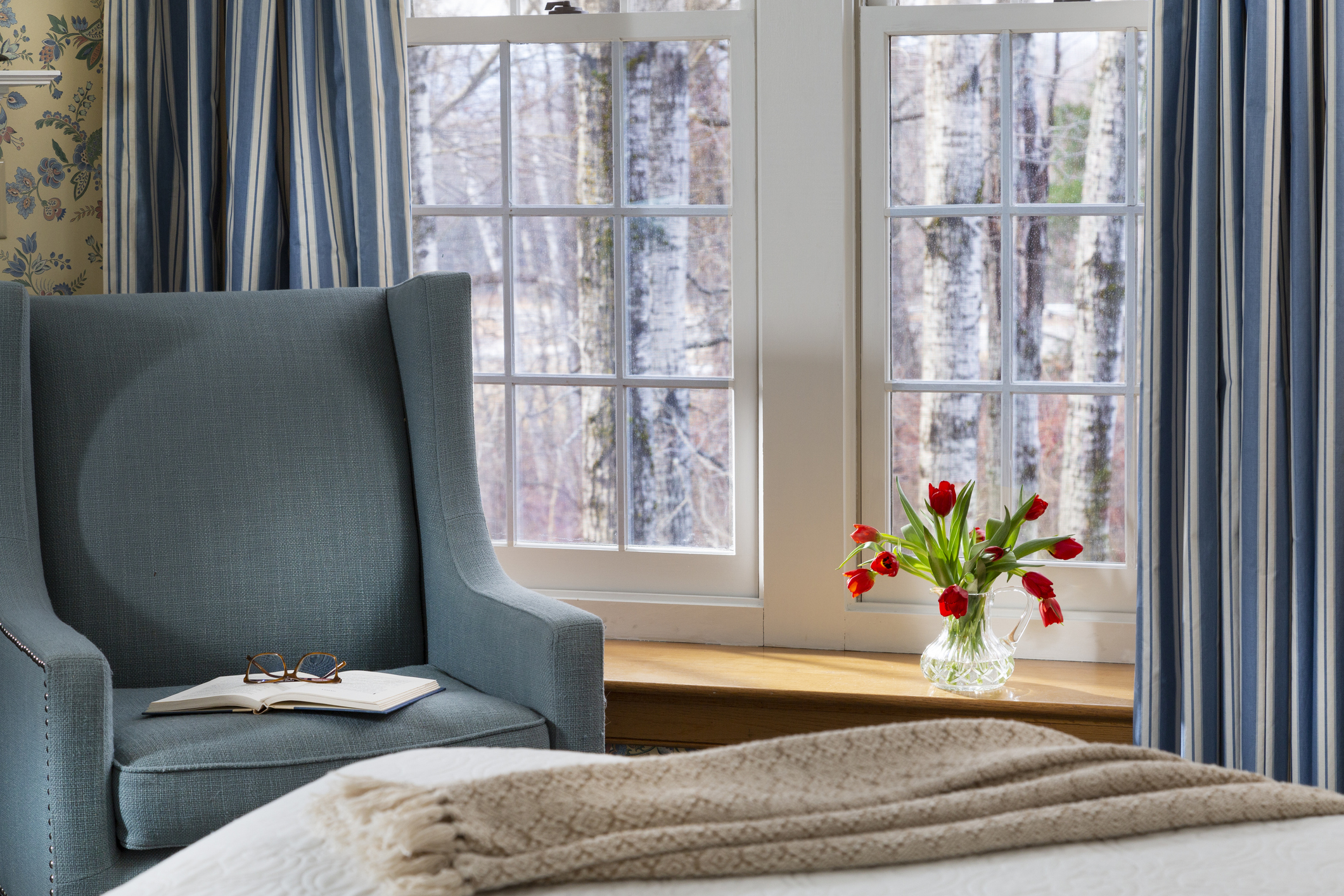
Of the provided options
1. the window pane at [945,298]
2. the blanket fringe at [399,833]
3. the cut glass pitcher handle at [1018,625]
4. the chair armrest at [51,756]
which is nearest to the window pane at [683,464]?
the window pane at [945,298]

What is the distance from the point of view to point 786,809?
70 centimetres

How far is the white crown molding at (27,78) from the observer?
1.88 metres

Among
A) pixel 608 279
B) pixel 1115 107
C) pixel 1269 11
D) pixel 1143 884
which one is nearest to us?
pixel 1143 884

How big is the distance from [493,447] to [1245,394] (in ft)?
4.73

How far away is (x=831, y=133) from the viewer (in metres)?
2.10

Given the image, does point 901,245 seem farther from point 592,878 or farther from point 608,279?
point 592,878

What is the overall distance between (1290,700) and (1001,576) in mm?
558

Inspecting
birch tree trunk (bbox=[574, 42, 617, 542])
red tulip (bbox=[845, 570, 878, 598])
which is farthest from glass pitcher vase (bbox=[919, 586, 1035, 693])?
birch tree trunk (bbox=[574, 42, 617, 542])

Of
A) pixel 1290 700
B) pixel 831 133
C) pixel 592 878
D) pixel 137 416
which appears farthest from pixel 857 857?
pixel 831 133

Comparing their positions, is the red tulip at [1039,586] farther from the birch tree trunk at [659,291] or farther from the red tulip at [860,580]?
the birch tree trunk at [659,291]

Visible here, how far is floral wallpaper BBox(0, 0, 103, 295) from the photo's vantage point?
2.15 meters

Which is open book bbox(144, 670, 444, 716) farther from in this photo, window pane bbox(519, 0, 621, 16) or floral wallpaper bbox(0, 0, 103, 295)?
window pane bbox(519, 0, 621, 16)

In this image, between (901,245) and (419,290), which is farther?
(901,245)

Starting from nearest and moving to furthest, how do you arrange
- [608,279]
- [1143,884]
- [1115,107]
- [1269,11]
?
[1143,884], [1269,11], [1115,107], [608,279]
